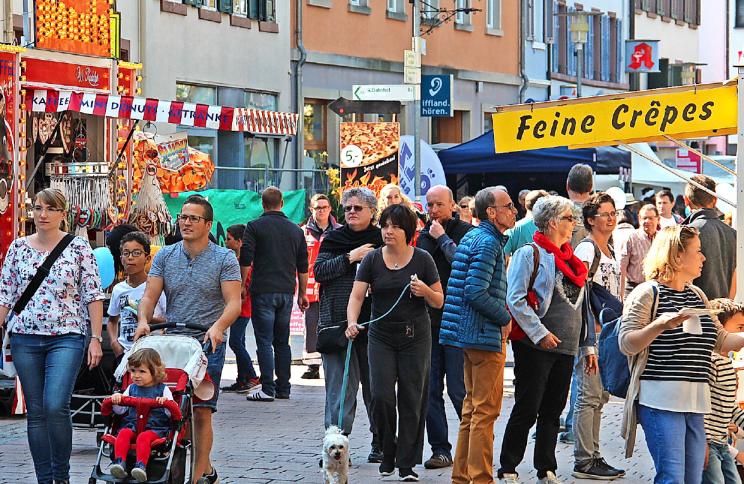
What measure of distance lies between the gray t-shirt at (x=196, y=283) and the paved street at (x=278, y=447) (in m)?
1.34

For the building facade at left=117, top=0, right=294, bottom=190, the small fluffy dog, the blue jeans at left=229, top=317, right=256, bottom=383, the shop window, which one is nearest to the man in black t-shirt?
the small fluffy dog

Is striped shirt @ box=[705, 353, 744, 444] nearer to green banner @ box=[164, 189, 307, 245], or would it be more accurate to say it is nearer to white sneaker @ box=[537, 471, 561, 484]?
white sneaker @ box=[537, 471, 561, 484]

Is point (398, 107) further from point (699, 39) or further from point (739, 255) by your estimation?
point (699, 39)

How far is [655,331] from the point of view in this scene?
8156 mm

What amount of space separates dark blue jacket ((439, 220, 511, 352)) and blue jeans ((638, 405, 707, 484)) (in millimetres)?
1840

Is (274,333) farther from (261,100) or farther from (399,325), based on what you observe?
(261,100)

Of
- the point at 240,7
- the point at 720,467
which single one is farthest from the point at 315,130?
the point at 720,467

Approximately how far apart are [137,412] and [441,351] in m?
3.03

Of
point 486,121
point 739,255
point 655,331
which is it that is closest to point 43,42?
point 739,255

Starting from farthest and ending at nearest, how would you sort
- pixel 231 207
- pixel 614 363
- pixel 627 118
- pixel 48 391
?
pixel 231 207 → pixel 627 118 → pixel 48 391 → pixel 614 363

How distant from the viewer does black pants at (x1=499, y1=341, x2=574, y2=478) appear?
10.2 metres

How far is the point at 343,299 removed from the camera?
37.6 ft

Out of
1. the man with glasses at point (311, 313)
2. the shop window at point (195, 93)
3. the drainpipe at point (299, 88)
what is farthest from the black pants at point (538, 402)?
the drainpipe at point (299, 88)

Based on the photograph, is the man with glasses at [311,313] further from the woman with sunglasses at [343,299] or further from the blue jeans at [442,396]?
the blue jeans at [442,396]
